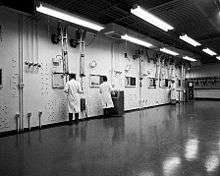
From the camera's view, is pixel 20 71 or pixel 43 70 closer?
pixel 20 71

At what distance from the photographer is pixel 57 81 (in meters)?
5.96

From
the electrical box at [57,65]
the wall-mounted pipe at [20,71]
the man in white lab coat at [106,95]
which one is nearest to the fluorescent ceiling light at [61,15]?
the wall-mounted pipe at [20,71]

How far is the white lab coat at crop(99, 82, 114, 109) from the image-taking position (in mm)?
7157

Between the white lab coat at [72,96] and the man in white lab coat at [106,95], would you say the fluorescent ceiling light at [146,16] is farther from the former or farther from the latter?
the man in white lab coat at [106,95]

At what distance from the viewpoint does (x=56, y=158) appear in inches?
119

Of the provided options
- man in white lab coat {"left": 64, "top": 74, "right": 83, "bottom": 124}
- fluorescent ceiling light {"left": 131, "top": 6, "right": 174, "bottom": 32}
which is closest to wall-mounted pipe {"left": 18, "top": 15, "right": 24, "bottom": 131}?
man in white lab coat {"left": 64, "top": 74, "right": 83, "bottom": 124}

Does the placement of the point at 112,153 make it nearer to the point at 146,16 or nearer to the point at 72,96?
the point at 72,96

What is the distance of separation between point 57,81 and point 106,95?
1.96 m

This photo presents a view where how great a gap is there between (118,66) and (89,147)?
5.43 m

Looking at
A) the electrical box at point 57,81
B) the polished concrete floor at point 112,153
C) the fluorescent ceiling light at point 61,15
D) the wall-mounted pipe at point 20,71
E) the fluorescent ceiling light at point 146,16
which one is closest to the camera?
the polished concrete floor at point 112,153

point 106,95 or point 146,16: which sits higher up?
point 146,16

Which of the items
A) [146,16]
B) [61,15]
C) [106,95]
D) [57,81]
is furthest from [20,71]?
[146,16]

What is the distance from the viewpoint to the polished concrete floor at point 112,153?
8.36 ft

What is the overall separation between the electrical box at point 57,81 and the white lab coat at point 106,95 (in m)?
1.62
